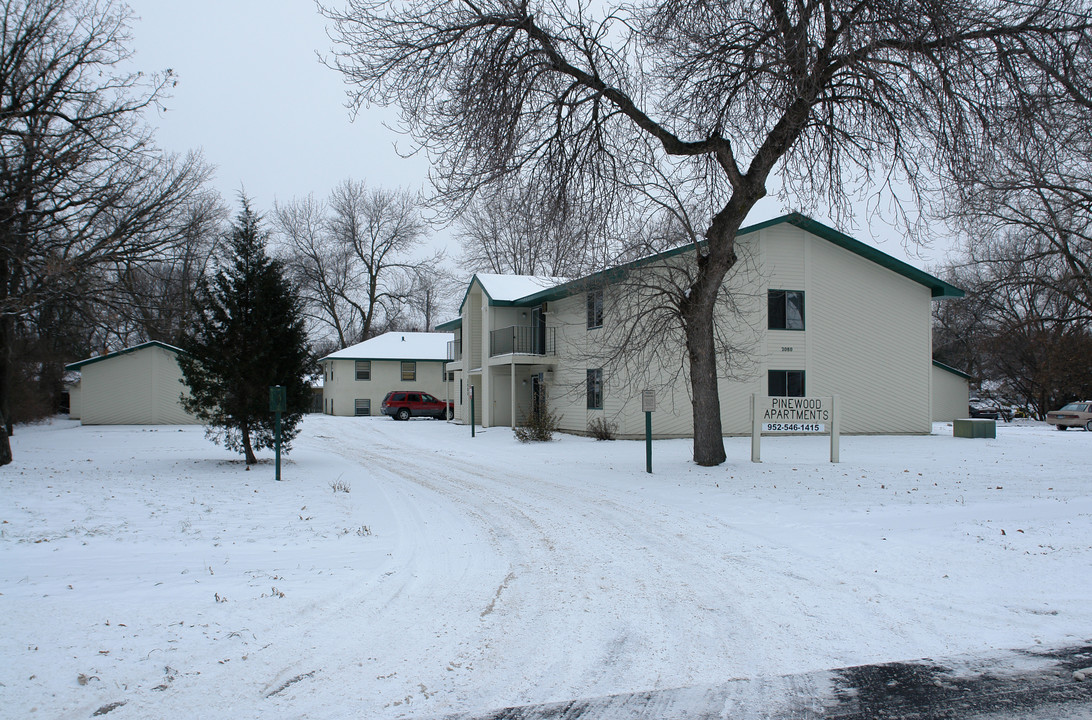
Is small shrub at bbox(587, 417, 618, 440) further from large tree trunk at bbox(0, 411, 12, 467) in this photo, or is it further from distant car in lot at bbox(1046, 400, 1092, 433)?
distant car in lot at bbox(1046, 400, 1092, 433)

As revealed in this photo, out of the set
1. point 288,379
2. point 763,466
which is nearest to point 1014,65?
point 763,466

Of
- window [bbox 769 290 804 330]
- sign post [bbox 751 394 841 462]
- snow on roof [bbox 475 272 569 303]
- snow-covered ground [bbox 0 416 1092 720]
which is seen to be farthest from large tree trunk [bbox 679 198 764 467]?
snow on roof [bbox 475 272 569 303]

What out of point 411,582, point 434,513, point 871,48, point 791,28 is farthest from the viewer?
point 791,28

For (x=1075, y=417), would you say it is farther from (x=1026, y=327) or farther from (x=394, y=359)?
(x=394, y=359)

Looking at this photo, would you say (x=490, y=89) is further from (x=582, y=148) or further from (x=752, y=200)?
(x=752, y=200)

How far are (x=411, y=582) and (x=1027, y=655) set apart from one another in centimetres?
468

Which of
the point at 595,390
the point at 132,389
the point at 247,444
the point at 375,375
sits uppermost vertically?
the point at 375,375

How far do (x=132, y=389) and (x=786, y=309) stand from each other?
90.8ft

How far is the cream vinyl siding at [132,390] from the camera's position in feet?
108

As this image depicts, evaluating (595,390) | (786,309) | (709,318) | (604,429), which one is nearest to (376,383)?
(595,390)

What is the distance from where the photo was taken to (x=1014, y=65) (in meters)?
11.9

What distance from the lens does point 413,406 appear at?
40.3 metres

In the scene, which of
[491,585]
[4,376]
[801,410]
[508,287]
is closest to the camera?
[491,585]

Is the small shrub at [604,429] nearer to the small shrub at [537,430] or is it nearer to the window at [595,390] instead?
the window at [595,390]
